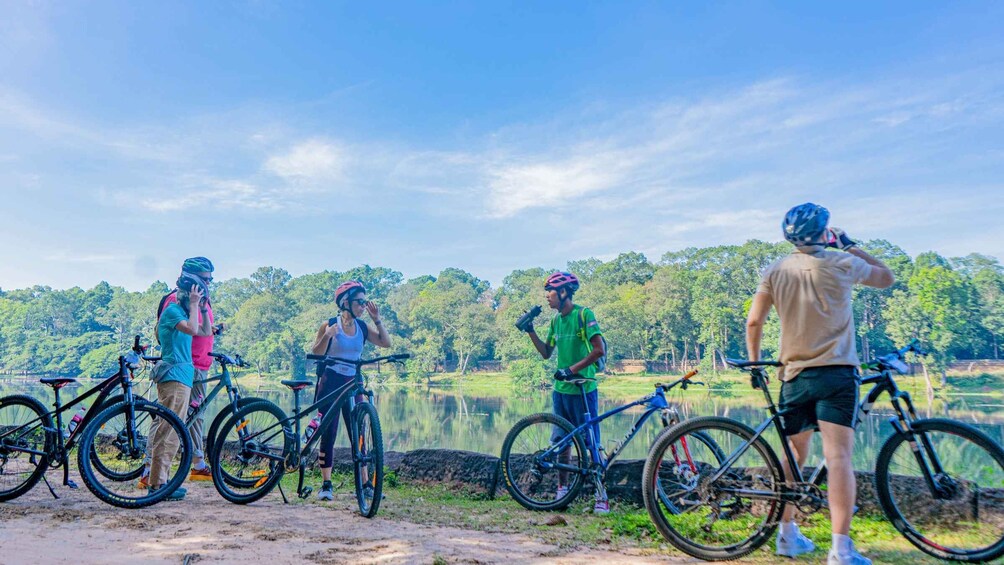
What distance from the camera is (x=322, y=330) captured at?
4.79 meters

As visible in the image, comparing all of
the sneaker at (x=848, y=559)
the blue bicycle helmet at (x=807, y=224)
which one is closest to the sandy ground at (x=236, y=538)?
the sneaker at (x=848, y=559)

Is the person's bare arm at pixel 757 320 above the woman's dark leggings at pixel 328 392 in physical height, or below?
above

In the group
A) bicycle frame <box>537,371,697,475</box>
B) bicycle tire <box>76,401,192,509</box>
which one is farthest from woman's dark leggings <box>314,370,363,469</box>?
bicycle frame <box>537,371,697,475</box>

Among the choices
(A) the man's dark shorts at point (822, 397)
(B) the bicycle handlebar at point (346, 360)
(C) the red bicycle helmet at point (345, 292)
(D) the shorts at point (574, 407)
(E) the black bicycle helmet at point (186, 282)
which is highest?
(E) the black bicycle helmet at point (186, 282)

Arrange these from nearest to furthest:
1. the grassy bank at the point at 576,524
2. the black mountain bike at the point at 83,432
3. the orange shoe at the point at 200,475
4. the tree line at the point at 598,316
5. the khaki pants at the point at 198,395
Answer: the grassy bank at the point at 576,524, the black mountain bike at the point at 83,432, the khaki pants at the point at 198,395, the orange shoe at the point at 200,475, the tree line at the point at 598,316

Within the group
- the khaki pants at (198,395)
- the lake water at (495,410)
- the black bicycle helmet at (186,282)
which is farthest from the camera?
the lake water at (495,410)

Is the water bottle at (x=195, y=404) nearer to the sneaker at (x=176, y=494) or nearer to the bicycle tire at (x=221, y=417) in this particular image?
the bicycle tire at (x=221, y=417)

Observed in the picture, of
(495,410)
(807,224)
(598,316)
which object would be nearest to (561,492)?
(807,224)

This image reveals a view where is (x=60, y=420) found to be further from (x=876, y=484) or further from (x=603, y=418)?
(x=876, y=484)

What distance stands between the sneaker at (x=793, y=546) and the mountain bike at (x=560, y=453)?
3.49 feet

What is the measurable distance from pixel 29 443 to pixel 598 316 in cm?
4288

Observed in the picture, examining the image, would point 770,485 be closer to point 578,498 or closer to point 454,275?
point 578,498

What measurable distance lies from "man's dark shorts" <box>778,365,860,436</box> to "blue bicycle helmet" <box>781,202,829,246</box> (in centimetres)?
58

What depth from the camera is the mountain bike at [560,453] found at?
411cm
